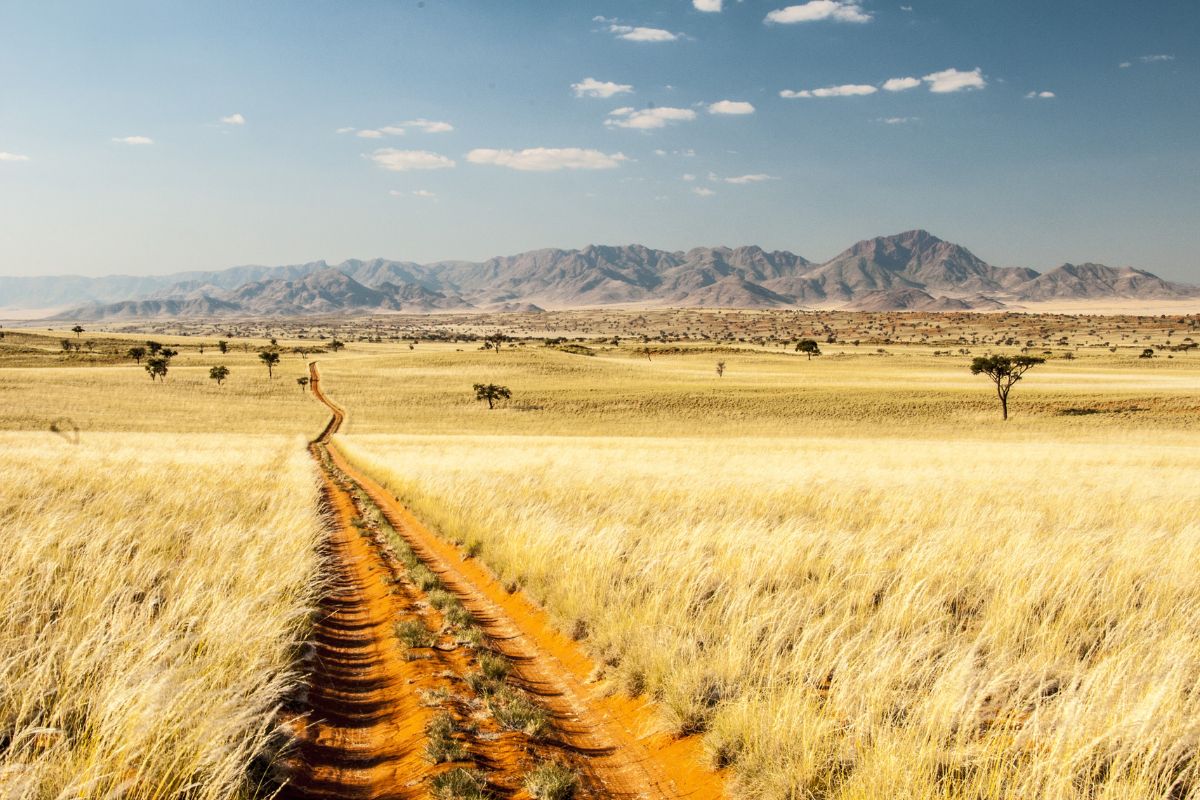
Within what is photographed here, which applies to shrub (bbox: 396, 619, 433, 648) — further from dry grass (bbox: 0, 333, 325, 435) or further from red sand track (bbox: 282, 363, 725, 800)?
dry grass (bbox: 0, 333, 325, 435)

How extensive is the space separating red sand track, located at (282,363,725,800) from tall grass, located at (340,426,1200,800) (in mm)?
347

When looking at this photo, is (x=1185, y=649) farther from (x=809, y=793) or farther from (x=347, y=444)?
(x=347, y=444)

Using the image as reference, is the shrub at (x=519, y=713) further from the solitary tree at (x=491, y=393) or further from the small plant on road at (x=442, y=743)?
the solitary tree at (x=491, y=393)

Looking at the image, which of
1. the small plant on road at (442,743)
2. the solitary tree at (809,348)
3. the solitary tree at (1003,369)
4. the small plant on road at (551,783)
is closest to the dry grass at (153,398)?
the small plant on road at (442,743)

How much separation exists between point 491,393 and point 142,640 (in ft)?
233

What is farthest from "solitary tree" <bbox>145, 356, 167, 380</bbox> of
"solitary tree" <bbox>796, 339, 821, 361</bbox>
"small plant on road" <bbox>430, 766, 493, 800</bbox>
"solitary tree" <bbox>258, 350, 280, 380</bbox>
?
"solitary tree" <bbox>796, 339, 821, 361</bbox>

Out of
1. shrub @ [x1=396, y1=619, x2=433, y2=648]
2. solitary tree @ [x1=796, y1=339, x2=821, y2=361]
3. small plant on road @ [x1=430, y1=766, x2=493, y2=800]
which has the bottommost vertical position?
shrub @ [x1=396, y1=619, x2=433, y2=648]

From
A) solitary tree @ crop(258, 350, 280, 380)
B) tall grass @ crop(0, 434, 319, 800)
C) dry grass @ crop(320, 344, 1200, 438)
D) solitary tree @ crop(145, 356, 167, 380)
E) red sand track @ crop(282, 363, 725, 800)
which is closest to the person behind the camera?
tall grass @ crop(0, 434, 319, 800)

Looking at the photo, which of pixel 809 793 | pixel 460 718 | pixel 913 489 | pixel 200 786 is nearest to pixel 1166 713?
pixel 809 793

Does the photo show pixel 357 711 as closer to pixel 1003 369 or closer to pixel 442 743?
pixel 442 743

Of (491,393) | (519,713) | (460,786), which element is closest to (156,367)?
(491,393)

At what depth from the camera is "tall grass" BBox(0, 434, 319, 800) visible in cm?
385

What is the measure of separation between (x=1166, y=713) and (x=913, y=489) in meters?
12.2

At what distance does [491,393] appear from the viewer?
75562 millimetres
